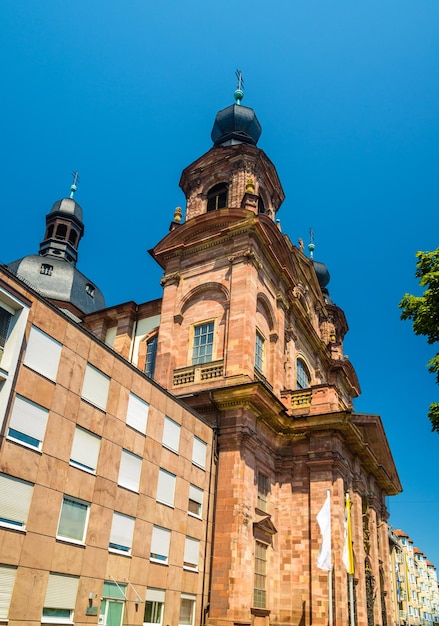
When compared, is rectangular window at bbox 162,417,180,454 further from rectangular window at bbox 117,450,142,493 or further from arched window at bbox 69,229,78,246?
arched window at bbox 69,229,78,246

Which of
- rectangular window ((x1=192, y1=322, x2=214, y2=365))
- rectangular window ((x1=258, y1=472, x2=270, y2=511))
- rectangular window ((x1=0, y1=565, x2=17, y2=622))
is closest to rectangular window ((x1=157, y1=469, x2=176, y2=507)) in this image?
rectangular window ((x1=258, y1=472, x2=270, y2=511))

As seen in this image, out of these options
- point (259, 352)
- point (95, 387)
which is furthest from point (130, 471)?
point (259, 352)

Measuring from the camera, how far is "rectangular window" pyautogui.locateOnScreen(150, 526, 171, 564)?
18.0 metres

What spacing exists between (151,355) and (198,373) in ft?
17.4

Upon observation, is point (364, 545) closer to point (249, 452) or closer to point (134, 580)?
point (249, 452)

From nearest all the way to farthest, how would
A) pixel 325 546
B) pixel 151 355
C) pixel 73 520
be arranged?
pixel 73 520 → pixel 325 546 → pixel 151 355

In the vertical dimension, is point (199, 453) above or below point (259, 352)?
below

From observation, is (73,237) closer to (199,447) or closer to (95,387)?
(199,447)

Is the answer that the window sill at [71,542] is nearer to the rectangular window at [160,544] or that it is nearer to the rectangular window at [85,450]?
the rectangular window at [85,450]

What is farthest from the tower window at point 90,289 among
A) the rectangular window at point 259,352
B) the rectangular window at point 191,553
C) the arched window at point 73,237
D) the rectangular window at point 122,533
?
the rectangular window at point 122,533

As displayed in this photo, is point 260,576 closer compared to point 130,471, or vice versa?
point 130,471

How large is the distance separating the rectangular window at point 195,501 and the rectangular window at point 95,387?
5.63 meters

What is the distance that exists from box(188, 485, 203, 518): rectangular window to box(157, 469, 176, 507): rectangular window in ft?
4.09

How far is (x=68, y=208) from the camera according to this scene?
52.0 meters
